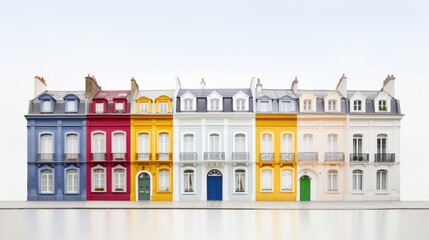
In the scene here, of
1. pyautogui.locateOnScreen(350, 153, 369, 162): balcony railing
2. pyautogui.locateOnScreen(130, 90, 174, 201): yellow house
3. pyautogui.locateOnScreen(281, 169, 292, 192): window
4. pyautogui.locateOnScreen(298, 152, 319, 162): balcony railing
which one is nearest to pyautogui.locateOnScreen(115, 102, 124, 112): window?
pyautogui.locateOnScreen(130, 90, 174, 201): yellow house

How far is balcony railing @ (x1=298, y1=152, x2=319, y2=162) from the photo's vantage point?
15.7 m

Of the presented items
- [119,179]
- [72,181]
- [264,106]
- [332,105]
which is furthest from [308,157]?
[72,181]

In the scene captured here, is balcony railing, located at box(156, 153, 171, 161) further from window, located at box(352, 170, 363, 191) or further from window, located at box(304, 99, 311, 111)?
window, located at box(352, 170, 363, 191)

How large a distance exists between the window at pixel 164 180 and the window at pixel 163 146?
2.64 ft

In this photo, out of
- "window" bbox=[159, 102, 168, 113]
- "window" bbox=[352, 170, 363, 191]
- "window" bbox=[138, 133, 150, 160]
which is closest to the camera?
"window" bbox=[352, 170, 363, 191]

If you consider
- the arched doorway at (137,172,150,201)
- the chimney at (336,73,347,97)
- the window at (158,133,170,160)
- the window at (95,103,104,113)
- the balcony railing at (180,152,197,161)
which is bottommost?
the arched doorway at (137,172,150,201)

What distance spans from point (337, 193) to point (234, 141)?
20.2ft

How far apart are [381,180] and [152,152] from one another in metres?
12.5

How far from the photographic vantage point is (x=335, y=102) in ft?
52.7

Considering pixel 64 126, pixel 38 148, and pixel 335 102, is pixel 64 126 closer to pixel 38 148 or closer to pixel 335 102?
pixel 38 148

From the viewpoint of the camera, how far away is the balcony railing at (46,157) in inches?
629

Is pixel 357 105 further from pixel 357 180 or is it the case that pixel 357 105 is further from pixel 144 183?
pixel 144 183

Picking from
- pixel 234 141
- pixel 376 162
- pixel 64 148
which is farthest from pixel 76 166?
pixel 376 162

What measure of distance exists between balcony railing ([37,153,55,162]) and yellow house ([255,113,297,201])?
11085 millimetres
